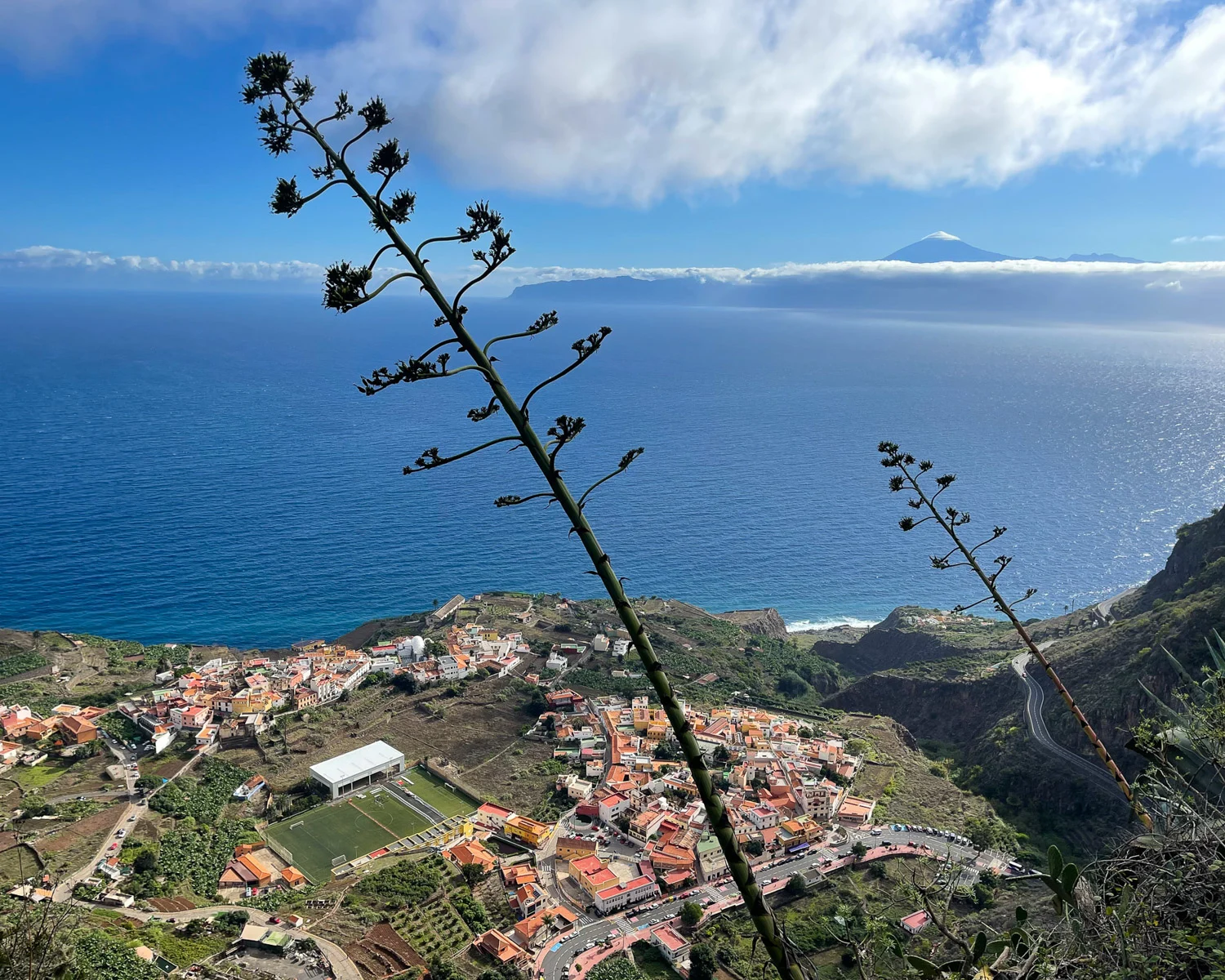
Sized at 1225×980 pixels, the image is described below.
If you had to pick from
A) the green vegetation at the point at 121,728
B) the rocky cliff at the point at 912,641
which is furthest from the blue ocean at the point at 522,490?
the green vegetation at the point at 121,728

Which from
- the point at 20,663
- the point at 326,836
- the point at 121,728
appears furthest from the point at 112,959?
the point at 20,663

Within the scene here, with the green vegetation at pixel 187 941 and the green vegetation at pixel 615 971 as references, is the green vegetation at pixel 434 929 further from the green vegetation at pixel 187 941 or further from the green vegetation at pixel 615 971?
the green vegetation at pixel 187 941

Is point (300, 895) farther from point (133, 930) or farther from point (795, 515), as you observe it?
point (795, 515)

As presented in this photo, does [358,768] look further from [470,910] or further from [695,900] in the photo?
[695,900]

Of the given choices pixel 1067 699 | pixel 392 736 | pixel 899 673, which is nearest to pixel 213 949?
pixel 392 736

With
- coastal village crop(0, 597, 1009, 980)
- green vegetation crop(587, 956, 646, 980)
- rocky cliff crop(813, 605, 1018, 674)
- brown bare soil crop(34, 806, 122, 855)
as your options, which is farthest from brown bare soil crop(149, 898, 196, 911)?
rocky cliff crop(813, 605, 1018, 674)

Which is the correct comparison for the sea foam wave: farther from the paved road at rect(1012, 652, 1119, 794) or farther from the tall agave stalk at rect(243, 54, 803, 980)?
the tall agave stalk at rect(243, 54, 803, 980)

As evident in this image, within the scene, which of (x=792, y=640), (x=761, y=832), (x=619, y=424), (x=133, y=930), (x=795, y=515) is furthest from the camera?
(x=619, y=424)
